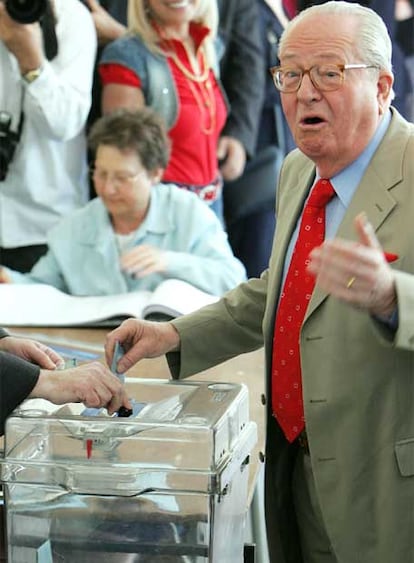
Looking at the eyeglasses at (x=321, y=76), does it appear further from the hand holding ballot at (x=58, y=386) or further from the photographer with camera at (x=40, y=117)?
the photographer with camera at (x=40, y=117)

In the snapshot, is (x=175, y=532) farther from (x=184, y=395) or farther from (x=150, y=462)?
(x=184, y=395)

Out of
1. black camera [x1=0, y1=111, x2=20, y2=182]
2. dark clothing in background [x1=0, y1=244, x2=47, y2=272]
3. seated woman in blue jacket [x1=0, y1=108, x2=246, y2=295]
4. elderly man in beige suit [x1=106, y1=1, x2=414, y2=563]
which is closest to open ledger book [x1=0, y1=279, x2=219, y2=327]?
seated woman in blue jacket [x1=0, y1=108, x2=246, y2=295]

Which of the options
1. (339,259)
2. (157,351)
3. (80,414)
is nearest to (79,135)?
(157,351)

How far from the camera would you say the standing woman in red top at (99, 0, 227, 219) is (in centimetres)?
398

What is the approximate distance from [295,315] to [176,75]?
231cm

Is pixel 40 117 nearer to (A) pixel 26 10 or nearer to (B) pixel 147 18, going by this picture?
(A) pixel 26 10

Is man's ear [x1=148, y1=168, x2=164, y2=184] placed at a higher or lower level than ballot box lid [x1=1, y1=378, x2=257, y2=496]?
lower

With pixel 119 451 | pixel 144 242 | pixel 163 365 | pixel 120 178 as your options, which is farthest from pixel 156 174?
pixel 119 451

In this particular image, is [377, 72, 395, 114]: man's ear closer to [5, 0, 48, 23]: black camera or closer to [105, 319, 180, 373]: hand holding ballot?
[105, 319, 180, 373]: hand holding ballot

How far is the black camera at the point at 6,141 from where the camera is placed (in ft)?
13.0

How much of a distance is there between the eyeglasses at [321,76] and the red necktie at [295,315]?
177mm

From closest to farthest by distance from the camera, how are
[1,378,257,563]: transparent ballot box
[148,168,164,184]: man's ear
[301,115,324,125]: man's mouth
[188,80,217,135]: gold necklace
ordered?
1. [1,378,257,563]: transparent ballot box
2. [301,115,324,125]: man's mouth
3. [148,168,164,184]: man's ear
4. [188,80,217,135]: gold necklace

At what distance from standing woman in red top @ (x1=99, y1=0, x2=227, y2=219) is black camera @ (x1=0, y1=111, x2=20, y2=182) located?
34 cm

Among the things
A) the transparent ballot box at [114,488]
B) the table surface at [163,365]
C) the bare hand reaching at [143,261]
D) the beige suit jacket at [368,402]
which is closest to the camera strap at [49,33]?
the bare hand reaching at [143,261]
